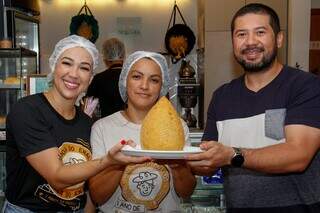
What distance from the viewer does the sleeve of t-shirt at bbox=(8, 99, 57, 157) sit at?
1.60 meters

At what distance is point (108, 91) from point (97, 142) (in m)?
2.28

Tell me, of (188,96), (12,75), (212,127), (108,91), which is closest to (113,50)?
(108,91)


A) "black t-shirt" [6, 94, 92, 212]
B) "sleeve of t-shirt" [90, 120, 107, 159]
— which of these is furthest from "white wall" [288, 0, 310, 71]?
"black t-shirt" [6, 94, 92, 212]

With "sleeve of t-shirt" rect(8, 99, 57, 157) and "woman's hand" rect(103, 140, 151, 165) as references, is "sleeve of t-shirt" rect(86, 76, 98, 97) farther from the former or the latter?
"woman's hand" rect(103, 140, 151, 165)

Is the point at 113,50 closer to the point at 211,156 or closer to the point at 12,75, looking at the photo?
the point at 12,75

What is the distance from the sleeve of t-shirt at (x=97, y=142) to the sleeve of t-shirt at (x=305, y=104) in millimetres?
713

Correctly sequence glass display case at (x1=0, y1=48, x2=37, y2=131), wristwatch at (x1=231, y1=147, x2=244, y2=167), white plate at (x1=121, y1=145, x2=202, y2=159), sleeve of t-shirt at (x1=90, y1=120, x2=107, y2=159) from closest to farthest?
white plate at (x1=121, y1=145, x2=202, y2=159), wristwatch at (x1=231, y1=147, x2=244, y2=167), sleeve of t-shirt at (x1=90, y1=120, x2=107, y2=159), glass display case at (x1=0, y1=48, x2=37, y2=131)

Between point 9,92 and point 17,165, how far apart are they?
2.06m

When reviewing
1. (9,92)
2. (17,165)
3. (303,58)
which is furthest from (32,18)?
(17,165)

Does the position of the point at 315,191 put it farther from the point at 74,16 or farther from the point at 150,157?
the point at 74,16

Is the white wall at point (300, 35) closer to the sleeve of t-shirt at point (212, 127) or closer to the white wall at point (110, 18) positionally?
the white wall at point (110, 18)

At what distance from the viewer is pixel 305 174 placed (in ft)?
5.43

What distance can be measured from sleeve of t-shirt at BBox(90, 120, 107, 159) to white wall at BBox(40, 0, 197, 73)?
3796mm

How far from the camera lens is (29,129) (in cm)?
162
